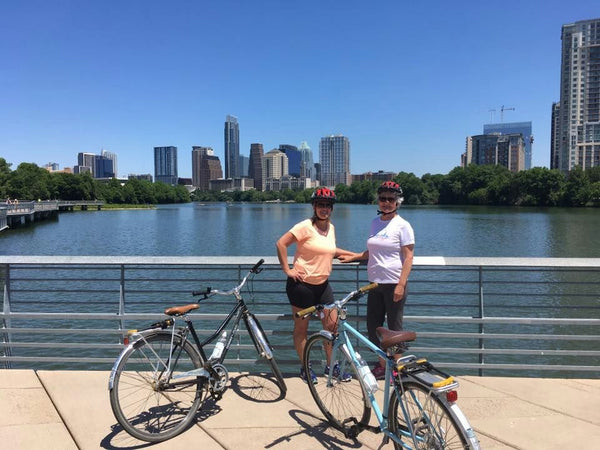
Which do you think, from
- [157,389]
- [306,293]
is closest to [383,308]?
[306,293]

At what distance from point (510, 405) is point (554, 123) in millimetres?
209622

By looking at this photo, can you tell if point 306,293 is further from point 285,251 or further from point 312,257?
point 285,251

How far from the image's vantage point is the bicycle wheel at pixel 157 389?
343 cm

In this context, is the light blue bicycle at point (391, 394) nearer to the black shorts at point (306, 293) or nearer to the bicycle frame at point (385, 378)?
the bicycle frame at point (385, 378)

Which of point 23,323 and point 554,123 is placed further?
point 554,123

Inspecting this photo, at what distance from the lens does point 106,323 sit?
11.6 meters

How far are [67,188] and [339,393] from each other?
13463 centimetres

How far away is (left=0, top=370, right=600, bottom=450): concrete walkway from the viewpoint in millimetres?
3447

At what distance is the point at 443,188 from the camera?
141625 millimetres

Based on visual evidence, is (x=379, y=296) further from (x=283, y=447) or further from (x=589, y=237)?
(x=589, y=237)

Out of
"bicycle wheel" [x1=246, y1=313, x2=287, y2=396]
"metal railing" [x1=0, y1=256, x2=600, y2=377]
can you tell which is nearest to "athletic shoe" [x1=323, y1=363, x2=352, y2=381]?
"bicycle wheel" [x1=246, y1=313, x2=287, y2=396]

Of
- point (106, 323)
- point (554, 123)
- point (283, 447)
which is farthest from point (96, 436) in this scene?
point (554, 123)

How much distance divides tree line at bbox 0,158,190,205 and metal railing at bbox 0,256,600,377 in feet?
282

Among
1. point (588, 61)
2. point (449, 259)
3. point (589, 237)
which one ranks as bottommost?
point (589, 237)
